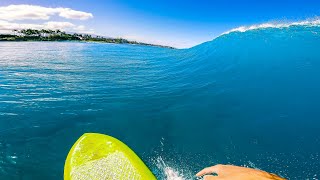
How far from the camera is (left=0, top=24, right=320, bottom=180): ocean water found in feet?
19.8

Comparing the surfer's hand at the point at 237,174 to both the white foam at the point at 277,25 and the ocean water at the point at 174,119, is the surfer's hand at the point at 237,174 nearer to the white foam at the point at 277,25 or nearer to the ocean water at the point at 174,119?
the ocean water at the point at 174,119

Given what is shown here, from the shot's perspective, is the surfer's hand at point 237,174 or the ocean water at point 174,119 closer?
the surfer's hand at point 237,174

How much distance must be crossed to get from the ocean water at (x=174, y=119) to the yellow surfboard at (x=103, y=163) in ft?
2.05

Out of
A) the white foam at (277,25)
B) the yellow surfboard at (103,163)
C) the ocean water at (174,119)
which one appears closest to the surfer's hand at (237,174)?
the yellow surfboard at (103,163)

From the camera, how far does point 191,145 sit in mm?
6848

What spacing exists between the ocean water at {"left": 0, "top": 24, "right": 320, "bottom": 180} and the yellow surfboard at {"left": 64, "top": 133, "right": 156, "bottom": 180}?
63 centimetres

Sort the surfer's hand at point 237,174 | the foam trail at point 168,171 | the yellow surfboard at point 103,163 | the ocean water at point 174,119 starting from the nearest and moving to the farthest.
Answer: the surfer's hand at point 237,174
the yellow surfboard at point 103,163
the foam trail at point 168,171
the ocean water at point 174,119

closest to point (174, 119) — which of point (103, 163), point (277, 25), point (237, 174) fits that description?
point (103, 163)

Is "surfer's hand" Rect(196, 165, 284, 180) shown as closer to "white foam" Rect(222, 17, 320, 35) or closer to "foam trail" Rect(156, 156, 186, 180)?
"foam trail" Rect(156, 156, 186, 180)

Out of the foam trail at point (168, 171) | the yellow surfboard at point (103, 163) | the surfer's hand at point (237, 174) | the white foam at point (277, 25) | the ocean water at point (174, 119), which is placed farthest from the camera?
the white foam at point (277, 25)

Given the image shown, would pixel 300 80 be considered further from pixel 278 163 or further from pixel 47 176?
pixel 47 176

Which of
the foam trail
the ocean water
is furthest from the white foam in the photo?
the foam trail

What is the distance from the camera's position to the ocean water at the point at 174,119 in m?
6.04

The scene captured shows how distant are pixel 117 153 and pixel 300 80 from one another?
1244cm
